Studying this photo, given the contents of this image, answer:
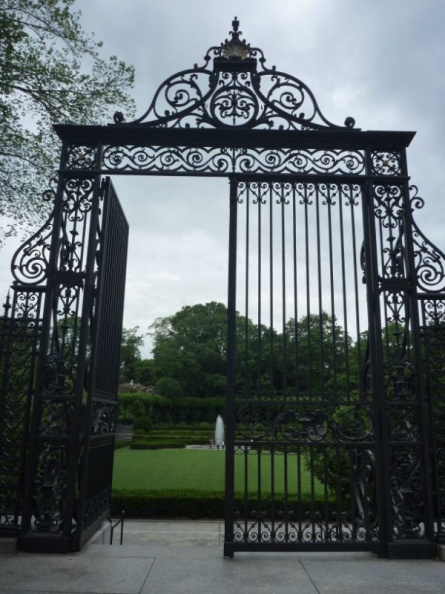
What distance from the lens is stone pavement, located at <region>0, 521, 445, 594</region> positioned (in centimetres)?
380

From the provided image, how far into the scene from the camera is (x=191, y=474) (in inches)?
595

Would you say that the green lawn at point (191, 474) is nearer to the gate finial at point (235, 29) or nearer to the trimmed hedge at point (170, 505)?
the trimmed hedge at point (170, 505)

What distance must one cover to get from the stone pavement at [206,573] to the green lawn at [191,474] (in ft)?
18.9

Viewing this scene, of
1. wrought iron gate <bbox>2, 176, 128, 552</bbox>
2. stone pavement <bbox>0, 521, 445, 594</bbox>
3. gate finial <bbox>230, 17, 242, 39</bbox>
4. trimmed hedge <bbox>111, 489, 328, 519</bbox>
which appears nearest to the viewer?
stone pavement <bbox>0, 521, 445, 594</bbox>

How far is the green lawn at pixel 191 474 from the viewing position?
Answer: 40.9ft

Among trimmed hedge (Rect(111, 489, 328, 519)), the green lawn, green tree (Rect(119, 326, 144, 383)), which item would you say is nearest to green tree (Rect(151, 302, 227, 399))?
green tree (Rect(119, 326, 144, 383))

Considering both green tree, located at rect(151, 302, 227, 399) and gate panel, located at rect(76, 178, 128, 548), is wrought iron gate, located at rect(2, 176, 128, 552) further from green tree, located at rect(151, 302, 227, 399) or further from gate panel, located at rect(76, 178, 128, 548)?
green tree, located at rect(151, 302, 227, 399)

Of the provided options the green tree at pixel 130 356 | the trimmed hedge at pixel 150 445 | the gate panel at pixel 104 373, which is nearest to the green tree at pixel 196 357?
the green tree at pixel 130 356

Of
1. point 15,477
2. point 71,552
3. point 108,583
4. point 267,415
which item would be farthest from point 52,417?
point 267,415

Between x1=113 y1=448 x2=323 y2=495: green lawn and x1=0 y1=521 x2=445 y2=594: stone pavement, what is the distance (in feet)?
18.9

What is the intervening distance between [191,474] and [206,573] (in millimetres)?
11362

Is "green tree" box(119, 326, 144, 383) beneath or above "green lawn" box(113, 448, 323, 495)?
above

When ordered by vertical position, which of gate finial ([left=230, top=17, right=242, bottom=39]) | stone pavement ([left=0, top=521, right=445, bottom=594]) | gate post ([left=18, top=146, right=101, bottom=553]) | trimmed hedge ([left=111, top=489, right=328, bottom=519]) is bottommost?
trimmed hedge ([left=111, top=489, right=328, bottom=519])

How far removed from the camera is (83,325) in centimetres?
522
